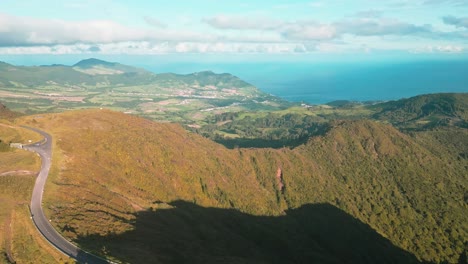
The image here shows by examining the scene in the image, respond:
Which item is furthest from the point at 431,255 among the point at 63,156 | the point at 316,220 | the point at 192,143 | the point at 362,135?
the point at 63,156

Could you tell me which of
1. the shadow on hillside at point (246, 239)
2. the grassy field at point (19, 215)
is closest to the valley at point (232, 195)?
the grassy field at point (19, 215)

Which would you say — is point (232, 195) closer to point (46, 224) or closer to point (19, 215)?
point (46, 224)

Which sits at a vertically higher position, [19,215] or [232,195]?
[19,215]

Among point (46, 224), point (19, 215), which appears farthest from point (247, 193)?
point (19, 215)

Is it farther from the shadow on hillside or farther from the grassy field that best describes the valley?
the shadow on hillside

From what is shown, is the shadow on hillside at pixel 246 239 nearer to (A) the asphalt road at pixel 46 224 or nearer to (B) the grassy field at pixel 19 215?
(A) the asphalt road at pixel 46 224

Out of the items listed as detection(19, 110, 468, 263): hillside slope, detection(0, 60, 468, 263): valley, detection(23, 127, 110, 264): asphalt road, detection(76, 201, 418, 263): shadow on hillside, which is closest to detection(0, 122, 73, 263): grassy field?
detection(0, 60, 468, 263): valley

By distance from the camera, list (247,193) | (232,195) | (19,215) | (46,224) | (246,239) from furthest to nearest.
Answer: (247,193) → (232,195) → (246,239) → (19,215) → (46,224)

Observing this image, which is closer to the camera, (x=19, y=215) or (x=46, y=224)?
(x=46, y=224)
